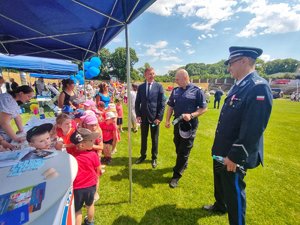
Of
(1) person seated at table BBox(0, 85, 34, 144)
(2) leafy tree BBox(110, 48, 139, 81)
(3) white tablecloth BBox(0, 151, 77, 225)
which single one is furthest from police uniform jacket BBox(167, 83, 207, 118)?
(2) leafy tree BBox(110, 48, 139, 81)

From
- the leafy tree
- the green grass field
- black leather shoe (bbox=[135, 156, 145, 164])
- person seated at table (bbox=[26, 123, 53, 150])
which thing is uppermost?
the leafy tree

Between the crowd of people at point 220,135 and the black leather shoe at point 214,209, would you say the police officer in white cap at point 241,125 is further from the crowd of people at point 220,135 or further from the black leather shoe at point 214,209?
the black leather shoe at point 214,209

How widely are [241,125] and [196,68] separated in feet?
411

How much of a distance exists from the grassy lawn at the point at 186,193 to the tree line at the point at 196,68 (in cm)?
Result: 1431

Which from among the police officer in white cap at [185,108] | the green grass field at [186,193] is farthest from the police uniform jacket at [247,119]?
the green grass field at [186,193]

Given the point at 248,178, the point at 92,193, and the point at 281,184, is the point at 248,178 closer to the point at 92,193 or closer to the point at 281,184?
the point at 281,184

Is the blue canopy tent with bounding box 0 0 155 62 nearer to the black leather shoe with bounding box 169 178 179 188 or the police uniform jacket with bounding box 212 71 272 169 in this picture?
the police uniform jacket with bounding box 212 71 272 169

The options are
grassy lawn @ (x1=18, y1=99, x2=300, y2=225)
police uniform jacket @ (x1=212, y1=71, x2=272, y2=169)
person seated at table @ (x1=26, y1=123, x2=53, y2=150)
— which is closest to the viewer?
police uniform jacket @ (x1=212, y1=71, x2=272, y2=169)

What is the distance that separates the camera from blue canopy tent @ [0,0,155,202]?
2.13 meters

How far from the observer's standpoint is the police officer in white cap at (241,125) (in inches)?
60.3

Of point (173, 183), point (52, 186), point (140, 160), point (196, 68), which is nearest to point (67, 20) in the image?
point (52, 186)

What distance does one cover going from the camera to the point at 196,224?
2.36 m

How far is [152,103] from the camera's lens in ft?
12.2

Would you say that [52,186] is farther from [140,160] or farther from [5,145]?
[140,160]
